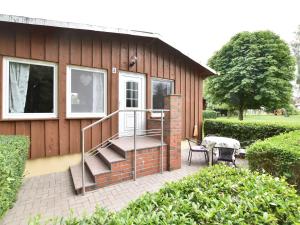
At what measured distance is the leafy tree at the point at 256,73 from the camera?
41.0 feet

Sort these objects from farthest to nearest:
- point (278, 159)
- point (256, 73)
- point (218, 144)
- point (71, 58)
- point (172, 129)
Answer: point (256, 73) < point (218, 144) < point (71, 58) < point (172, 129) < point (278, 159)

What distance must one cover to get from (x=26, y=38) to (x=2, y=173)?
164 inches

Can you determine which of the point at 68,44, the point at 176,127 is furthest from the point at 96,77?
the point at 176,127

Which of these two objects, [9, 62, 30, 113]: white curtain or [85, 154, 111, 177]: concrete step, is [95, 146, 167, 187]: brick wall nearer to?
[85, 154, 111, 177]: concrete step

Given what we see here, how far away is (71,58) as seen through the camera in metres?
5.64

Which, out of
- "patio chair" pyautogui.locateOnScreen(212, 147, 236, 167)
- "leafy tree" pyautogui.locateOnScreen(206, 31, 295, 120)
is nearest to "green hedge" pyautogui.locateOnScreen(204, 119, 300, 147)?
"patio chair" pyautogui.locateOnScreen(212, 147, 236, 167)

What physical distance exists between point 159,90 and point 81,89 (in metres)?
3.01

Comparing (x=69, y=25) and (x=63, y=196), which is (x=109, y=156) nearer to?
(x=63, y=196)

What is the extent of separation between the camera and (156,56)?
24.2 feet

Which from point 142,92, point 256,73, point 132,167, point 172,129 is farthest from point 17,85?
point 256,73

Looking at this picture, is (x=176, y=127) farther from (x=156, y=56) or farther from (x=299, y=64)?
(x=299, y=64)

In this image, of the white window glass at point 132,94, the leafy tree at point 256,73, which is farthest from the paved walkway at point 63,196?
the leafy tree at point 256,73

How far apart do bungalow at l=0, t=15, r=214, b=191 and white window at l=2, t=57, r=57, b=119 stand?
0.02 meters

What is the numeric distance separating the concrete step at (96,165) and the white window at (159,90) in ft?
9.60
